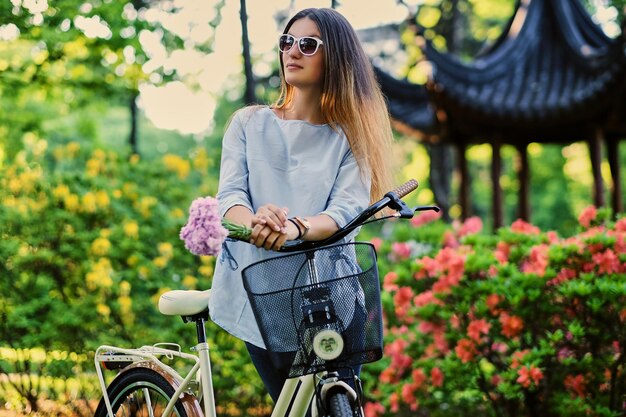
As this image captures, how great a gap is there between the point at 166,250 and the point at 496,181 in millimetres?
5137

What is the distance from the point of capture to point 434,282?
5.06 meters

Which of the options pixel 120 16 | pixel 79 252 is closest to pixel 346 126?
pixel 79 252

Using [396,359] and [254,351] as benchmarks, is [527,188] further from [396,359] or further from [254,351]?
[254,351]

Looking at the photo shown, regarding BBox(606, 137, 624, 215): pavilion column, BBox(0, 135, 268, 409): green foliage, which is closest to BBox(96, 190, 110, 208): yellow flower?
BBox(0, 135, 268, 409): green foliage

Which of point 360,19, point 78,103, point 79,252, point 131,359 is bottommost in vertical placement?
point 131,359

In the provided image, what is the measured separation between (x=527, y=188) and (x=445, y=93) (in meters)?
2.49

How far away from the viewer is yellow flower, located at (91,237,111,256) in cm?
548

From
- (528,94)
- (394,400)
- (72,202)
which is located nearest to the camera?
(394,400)

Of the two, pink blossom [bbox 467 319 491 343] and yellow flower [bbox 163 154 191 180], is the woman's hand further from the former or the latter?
yellow flower [bbox 163 154 191 180]

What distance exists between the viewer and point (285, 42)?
7.46ft

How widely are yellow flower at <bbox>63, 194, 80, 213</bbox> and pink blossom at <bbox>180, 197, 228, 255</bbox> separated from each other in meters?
4.01

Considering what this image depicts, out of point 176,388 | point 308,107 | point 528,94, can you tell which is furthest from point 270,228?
point 528,94

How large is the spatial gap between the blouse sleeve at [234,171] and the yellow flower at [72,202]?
3.49 m

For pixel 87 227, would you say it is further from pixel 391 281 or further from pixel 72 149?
pixel 391 281
